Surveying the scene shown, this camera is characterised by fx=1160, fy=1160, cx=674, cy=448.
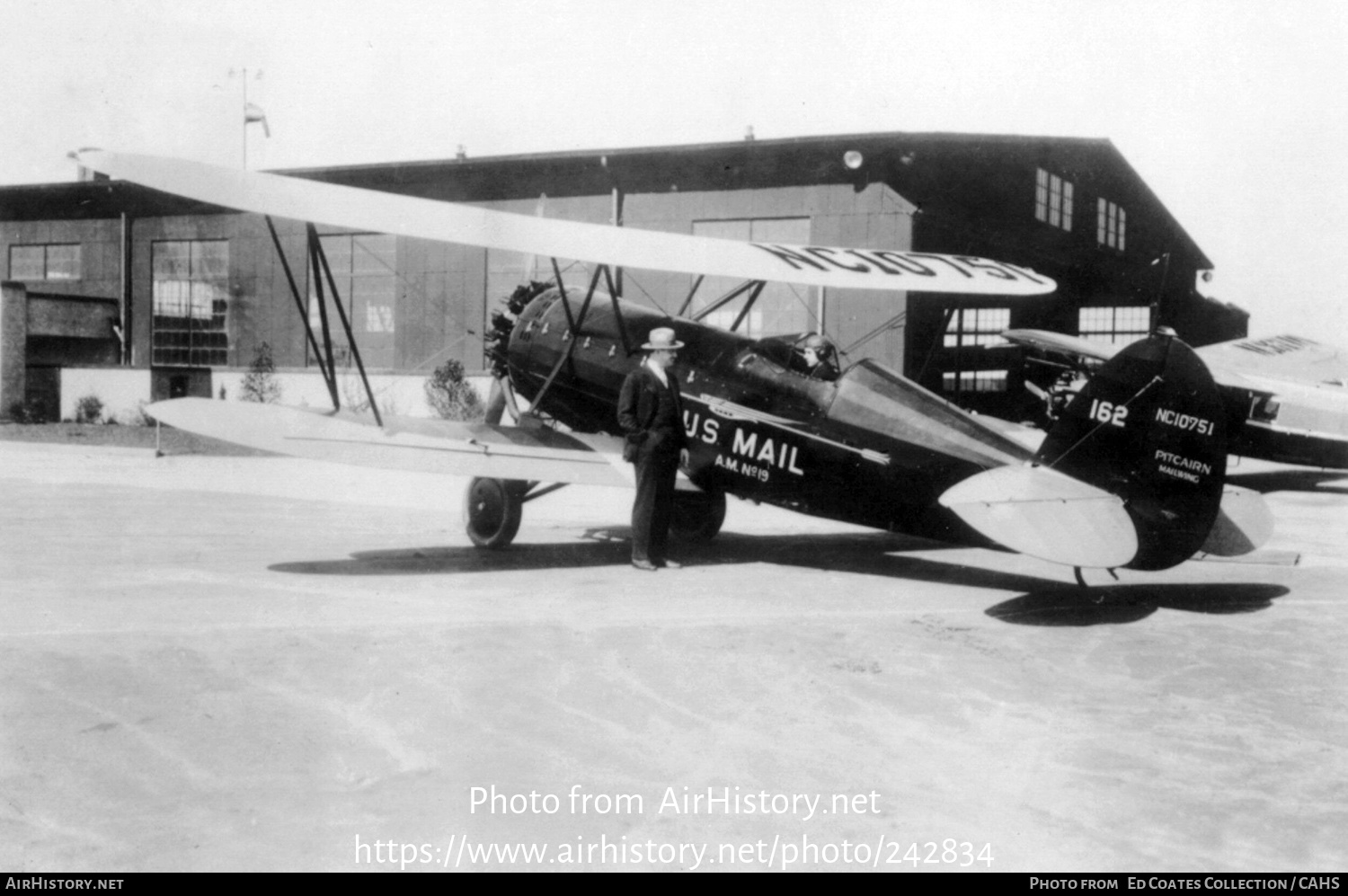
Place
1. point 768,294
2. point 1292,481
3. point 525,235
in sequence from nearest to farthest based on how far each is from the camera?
1. point 525,235
2. point 1292,481
3. point 768,294

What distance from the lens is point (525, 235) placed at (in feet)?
26.2

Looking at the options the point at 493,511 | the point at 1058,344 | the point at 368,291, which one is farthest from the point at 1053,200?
the point at 493,511

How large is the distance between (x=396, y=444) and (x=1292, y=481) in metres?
15.7

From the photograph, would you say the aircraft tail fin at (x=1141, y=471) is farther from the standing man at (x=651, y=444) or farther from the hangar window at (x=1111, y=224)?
the hangar window at (x=1111, y=224)

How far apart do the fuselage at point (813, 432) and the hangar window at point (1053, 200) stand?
56.4 ft

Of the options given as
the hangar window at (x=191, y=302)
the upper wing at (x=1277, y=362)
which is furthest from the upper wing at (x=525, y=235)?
the hangar window at (x=191, y=302)

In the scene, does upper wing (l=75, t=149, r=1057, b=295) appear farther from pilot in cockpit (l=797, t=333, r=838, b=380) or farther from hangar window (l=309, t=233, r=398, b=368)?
hangar window (l=309, t=233, r=398, b=368)

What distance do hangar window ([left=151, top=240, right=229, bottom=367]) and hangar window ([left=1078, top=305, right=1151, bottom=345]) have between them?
20870 mm

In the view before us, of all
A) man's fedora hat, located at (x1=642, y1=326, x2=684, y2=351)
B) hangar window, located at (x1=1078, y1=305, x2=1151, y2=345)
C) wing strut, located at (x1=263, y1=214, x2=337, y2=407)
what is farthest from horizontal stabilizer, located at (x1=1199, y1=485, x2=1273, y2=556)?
hangar window, located at (x1=1078, y1=305, x2=1151, y2=345)

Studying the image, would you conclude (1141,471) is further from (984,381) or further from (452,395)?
(984,381)

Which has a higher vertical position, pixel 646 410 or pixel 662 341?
pixel 662 341

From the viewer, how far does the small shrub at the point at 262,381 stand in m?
26.0

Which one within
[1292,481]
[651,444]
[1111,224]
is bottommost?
[1292,481]

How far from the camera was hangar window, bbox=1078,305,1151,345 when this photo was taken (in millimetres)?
28453
